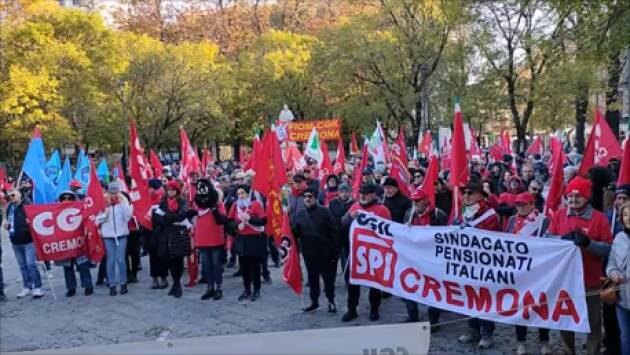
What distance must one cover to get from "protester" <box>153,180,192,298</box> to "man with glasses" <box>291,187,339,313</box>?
219cm

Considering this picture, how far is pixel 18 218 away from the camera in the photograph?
10023 millimetres

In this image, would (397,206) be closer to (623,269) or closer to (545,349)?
(545,349)

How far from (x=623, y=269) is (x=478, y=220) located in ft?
5.71

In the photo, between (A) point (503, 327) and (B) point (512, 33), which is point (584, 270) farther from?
(B) point (512, 33)

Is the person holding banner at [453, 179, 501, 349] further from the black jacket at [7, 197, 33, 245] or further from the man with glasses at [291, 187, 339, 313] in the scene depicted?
the black jacket at [7, 197, 33, 245]

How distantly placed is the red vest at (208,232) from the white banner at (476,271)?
2666 millimetres

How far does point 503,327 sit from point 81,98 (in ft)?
95.7

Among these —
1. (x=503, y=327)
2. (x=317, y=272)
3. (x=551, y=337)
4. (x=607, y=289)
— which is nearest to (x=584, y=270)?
(x=607, y=289)

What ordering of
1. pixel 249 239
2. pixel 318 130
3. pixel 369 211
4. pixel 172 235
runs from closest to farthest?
pixel 369 211 < pixel 249 239 < pixel 172 235 < pixel 318 130

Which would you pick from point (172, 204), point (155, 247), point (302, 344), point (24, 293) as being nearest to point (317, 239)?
point (172, 204)

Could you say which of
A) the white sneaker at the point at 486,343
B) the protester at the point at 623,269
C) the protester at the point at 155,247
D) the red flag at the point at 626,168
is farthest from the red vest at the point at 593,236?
the protester at the point at 155,247

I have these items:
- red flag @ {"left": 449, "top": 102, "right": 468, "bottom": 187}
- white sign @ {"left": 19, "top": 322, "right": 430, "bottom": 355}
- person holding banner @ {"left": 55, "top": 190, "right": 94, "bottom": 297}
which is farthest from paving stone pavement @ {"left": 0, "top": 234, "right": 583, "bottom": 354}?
white sign @ {"left": 19, "top": 322, "right": 430, "bottom": 355}

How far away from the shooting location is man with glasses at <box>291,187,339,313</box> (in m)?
8.41

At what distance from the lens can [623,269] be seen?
214 inches
